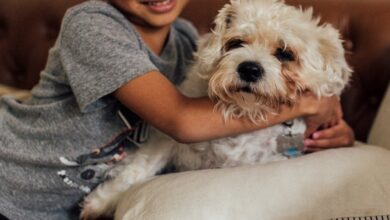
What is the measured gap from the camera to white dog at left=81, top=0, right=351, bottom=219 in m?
1.06

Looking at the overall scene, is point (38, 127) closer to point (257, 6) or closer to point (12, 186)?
point (12, 186)

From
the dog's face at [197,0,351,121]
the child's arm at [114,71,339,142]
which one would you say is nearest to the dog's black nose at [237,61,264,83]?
the dog's face at [197,0,351,121]

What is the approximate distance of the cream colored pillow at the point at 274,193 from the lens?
855mm

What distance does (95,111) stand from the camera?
1.15 metres

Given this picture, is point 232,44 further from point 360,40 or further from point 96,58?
point 360,40

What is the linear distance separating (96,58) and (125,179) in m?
0.35

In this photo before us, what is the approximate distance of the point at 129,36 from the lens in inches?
45.3

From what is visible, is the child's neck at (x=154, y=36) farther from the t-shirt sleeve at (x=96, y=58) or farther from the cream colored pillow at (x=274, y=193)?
the cream colored pillow at (x=274, y=193)

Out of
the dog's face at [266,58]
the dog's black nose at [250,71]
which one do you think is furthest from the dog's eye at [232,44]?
the dog's black nose at [250,71]

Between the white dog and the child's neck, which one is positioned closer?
the white dog

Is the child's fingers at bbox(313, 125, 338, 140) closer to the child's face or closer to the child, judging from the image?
the child

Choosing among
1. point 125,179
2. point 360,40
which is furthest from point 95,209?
point 360,40

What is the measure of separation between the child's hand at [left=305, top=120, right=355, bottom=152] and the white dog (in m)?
0.05

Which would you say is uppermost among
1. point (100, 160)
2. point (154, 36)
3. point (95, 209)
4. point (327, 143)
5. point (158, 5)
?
point (158, 5)
